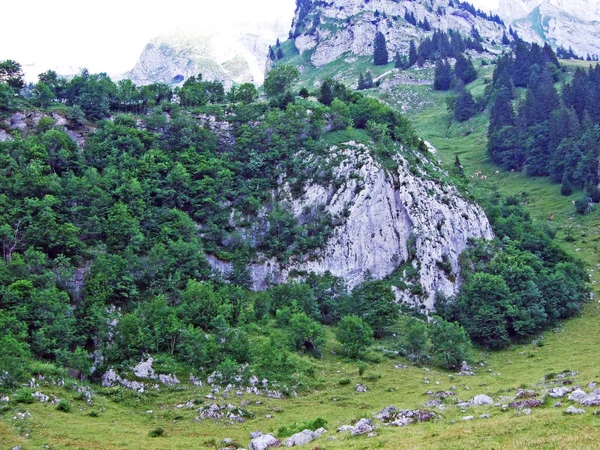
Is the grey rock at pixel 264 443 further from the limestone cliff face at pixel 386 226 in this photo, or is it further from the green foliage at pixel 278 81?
the green foliage at pixel 278 81

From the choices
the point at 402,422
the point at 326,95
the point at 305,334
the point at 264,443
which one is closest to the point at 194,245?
the point at 305,334

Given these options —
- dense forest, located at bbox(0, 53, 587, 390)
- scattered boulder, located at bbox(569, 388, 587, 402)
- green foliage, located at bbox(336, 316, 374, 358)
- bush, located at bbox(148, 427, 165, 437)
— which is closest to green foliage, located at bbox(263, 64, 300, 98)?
dense forest, located at bbox(0, 53, 587, 390)

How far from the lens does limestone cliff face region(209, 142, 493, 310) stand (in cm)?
9188

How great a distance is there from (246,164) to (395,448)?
259ft

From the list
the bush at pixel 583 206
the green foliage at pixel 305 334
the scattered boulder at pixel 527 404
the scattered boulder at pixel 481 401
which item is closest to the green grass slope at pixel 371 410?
the scattered boulder at pixel 527 404

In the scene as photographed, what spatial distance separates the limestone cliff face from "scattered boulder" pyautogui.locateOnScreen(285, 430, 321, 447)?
5134 centimetres

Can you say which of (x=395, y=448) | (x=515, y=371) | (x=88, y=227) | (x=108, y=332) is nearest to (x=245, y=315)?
(x=108, y=332)

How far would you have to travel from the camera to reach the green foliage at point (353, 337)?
2766 inches

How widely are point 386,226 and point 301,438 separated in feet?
210

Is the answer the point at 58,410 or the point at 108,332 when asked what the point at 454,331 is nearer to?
the point at 108,332

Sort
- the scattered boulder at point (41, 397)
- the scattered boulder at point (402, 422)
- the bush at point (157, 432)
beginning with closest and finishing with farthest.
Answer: the scattered boulder at point (402, 422) → the bush at point (157, 432) → the scattered boulder at point (41, 397)

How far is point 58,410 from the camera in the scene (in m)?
46.4

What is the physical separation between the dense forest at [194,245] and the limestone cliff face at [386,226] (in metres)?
2.61

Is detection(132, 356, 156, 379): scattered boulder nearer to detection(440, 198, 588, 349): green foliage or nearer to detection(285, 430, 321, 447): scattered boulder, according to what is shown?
detection(285, 430, 321, 447): scattered boulder
